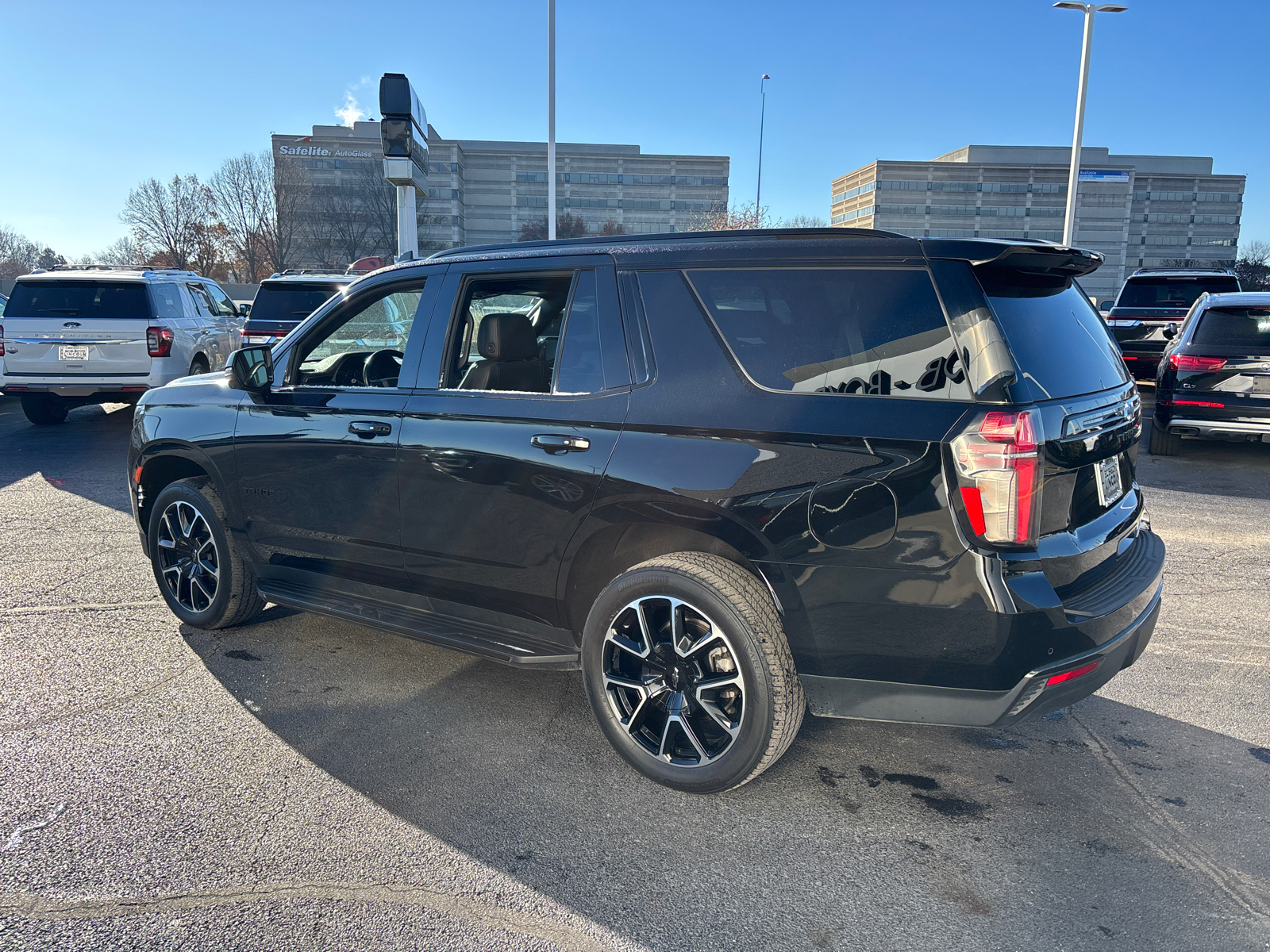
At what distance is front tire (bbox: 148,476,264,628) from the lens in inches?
171

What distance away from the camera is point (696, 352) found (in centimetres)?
295

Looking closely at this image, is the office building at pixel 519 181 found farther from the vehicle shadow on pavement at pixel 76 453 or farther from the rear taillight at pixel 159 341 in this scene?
the rear taillight at pixel 159 341

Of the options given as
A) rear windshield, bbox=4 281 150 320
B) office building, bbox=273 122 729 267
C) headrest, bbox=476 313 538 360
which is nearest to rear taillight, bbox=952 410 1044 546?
headrest, bbox=476 313 538 360

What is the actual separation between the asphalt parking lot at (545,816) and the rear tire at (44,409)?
893 cm

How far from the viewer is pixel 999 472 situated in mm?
2445

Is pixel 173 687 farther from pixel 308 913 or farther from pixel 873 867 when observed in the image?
pixel 873 867

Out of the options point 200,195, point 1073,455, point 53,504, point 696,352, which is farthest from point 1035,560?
point 200,195

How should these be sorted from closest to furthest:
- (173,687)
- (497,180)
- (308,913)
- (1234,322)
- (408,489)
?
(308,913), (408,489), (173,687), (1234,322), (497,180)

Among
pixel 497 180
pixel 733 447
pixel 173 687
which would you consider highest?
pixel 497 180

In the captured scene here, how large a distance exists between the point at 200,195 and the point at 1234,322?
264ft

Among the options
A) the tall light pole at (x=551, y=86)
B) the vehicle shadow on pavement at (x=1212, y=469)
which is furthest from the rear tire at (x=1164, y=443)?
the tall light pole at (x=551, y=86)

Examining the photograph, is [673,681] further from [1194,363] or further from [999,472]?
[1194,363]

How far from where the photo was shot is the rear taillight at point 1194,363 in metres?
8.51

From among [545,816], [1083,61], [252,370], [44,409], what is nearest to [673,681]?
[545,816]
